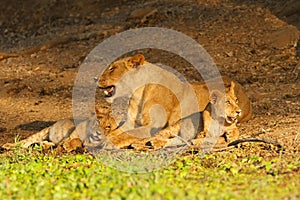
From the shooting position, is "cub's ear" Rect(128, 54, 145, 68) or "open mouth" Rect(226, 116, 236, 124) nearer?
"open mouth" Rect(226, 116, 236, 124)

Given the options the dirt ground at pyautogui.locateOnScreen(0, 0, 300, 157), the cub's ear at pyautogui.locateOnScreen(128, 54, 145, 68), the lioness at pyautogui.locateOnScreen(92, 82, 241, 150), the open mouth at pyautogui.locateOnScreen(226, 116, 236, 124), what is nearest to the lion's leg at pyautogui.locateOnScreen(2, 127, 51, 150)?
the dirt ground at pyautogui.locateOnScreen(0, 0, 300, 157)

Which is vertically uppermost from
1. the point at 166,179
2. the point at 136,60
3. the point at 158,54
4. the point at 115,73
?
the point at 158,54

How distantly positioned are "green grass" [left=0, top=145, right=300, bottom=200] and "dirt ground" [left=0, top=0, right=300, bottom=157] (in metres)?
1.51

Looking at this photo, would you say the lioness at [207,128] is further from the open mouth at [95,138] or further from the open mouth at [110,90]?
the open mouth at [110,90]

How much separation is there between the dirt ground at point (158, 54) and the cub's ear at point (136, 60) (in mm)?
1621

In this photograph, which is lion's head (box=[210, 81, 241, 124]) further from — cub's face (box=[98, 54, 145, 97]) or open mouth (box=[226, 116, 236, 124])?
cub's face (box=[98, 54, 145, 97])

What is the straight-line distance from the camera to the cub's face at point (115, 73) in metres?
9.76

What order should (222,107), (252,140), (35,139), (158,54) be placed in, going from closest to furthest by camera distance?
(252,140) → (222,107) → (35,139) → (158,54)

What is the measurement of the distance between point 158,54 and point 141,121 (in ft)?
18.3

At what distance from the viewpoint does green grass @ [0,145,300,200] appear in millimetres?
5941

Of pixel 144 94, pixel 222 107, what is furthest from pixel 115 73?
pixel 222 107

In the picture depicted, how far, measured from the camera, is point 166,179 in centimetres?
657

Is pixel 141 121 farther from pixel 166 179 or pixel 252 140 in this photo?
pixel 166 179

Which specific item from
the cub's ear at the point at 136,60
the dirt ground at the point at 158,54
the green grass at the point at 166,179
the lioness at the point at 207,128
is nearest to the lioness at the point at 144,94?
the cub's ear at the point at 136,60
